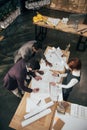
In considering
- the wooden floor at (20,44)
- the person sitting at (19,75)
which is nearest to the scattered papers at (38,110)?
the person sitting at (19,75)

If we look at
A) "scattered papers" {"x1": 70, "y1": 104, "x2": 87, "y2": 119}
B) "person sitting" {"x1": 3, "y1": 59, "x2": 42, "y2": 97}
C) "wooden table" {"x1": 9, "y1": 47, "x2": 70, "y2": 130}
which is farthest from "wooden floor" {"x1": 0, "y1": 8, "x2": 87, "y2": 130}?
"scattered papers" {"x1": 70, "y1": 104, "x2": 87, "y2": 119}

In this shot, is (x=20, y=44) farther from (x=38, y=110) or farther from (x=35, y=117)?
(x=35, y=117)

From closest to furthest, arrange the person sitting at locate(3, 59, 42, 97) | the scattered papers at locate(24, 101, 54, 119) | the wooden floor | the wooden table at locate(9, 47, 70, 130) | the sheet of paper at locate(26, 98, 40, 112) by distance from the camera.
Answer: the wooden table at locate(9, 47, 70, 130) < the scattered papers at locate(24, 101, 54, 119) < the sheet of paper at locate(26, 98, 40, 112) < the person sitting at locate(3, 59, 42, 97) < the wooden floor

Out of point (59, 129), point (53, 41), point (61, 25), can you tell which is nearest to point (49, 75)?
point (59, 129)

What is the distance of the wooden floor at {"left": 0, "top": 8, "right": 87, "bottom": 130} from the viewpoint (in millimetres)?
4676

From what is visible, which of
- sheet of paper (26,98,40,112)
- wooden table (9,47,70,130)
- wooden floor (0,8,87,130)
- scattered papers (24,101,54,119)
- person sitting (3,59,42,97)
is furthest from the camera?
wooden floor (0,8,87,130)

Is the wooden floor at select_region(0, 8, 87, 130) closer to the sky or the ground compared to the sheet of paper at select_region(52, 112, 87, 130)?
closer to the ground

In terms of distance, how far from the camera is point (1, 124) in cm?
425

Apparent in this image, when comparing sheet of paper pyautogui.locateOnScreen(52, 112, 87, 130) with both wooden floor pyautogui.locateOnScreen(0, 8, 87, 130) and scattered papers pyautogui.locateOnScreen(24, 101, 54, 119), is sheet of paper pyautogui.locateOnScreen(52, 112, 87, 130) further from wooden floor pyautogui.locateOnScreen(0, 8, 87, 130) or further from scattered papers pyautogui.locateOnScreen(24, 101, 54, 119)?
wooden floor pyautogui.locateOnScreen(0, 8, 87, 130)

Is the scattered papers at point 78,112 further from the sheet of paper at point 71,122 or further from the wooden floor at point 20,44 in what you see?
the wooden floor at point 20,44

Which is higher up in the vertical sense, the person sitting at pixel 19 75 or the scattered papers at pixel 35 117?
the person sitting at pixel 19 75

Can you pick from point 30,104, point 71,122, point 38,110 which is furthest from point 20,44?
point 71,122

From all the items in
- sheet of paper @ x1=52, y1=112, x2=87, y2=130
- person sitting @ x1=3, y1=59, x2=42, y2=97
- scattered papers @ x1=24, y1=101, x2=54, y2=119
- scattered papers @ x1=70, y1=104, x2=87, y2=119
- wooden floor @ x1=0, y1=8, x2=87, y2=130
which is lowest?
wooden floor @ x1=0, y1=8, x2=87, y2=130

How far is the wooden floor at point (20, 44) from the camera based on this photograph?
15.3ft
